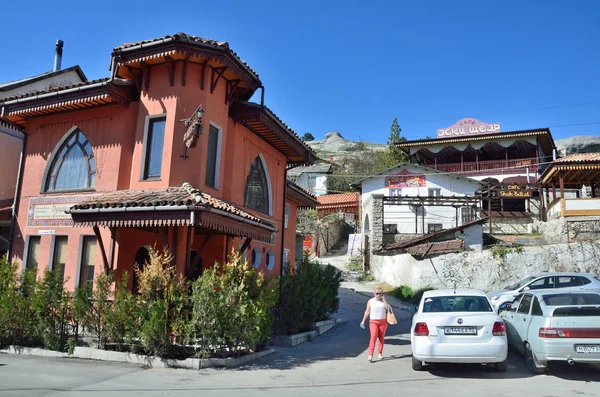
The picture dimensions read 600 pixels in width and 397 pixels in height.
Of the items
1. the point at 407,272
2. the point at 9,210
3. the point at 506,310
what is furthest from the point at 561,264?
the point at 9,210

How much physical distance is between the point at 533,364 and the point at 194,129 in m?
8.53

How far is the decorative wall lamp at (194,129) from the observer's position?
35.1ft

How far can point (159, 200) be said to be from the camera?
956 cm

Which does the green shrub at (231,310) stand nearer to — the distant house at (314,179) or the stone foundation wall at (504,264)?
the stone foundation wall at (504,264)

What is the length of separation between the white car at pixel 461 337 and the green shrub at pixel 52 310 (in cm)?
732

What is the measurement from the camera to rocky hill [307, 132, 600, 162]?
54469 mm

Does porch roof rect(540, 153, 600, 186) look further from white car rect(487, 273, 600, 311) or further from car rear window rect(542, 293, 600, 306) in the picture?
car rear window rect(542, 293, 600, 306)

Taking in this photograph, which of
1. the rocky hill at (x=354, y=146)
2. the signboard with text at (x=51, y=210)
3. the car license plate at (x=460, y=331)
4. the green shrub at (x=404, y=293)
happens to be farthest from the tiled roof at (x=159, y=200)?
the rocky hill at (x=354, y=146)

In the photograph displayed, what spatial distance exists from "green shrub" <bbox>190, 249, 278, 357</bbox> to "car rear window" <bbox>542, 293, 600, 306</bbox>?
18.4 feet

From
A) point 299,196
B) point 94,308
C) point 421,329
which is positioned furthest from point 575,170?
point 94,308

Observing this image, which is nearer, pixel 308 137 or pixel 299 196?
pixel 299 196

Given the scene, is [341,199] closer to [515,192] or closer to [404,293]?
[515,192]

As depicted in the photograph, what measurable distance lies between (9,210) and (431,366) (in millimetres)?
12577

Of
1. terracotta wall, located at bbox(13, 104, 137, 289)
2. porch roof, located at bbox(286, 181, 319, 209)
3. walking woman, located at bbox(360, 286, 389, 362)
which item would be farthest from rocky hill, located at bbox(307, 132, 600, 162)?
terracotta wall, located at bbox(13, 104, 137, 289)
